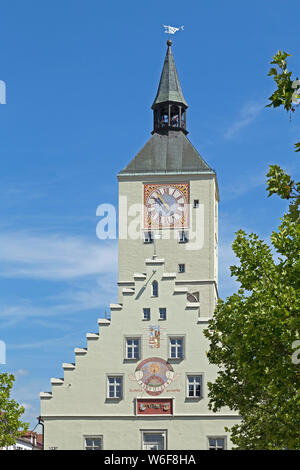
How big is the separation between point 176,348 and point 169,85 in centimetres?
2924

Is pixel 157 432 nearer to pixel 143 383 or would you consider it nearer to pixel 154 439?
pixel 154 439

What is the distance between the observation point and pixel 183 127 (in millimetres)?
82625

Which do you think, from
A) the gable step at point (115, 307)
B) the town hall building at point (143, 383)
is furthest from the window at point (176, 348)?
the gable step at point (115, 307)

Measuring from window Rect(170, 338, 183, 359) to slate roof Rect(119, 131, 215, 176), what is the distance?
17.9 m

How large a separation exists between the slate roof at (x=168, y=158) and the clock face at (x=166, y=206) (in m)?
1.57

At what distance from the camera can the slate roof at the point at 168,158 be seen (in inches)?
3046

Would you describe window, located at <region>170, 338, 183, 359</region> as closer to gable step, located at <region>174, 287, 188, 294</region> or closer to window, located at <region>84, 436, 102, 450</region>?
gable step, located at <region>174, 287, 188, 294</region>

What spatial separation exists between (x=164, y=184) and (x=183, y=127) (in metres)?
8.29

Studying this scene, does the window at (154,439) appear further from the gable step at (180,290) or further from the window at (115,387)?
the gable step at (180,290)

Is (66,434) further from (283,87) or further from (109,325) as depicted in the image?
(283,87)

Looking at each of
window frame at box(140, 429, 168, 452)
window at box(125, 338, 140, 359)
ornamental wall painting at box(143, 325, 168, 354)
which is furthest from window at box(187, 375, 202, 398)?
window at box(125, 338, 140, 359)

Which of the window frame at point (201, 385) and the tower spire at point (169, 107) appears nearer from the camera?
the window frame at point (201, 385)

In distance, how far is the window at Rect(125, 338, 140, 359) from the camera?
6384 cm

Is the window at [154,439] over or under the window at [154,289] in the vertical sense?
under
